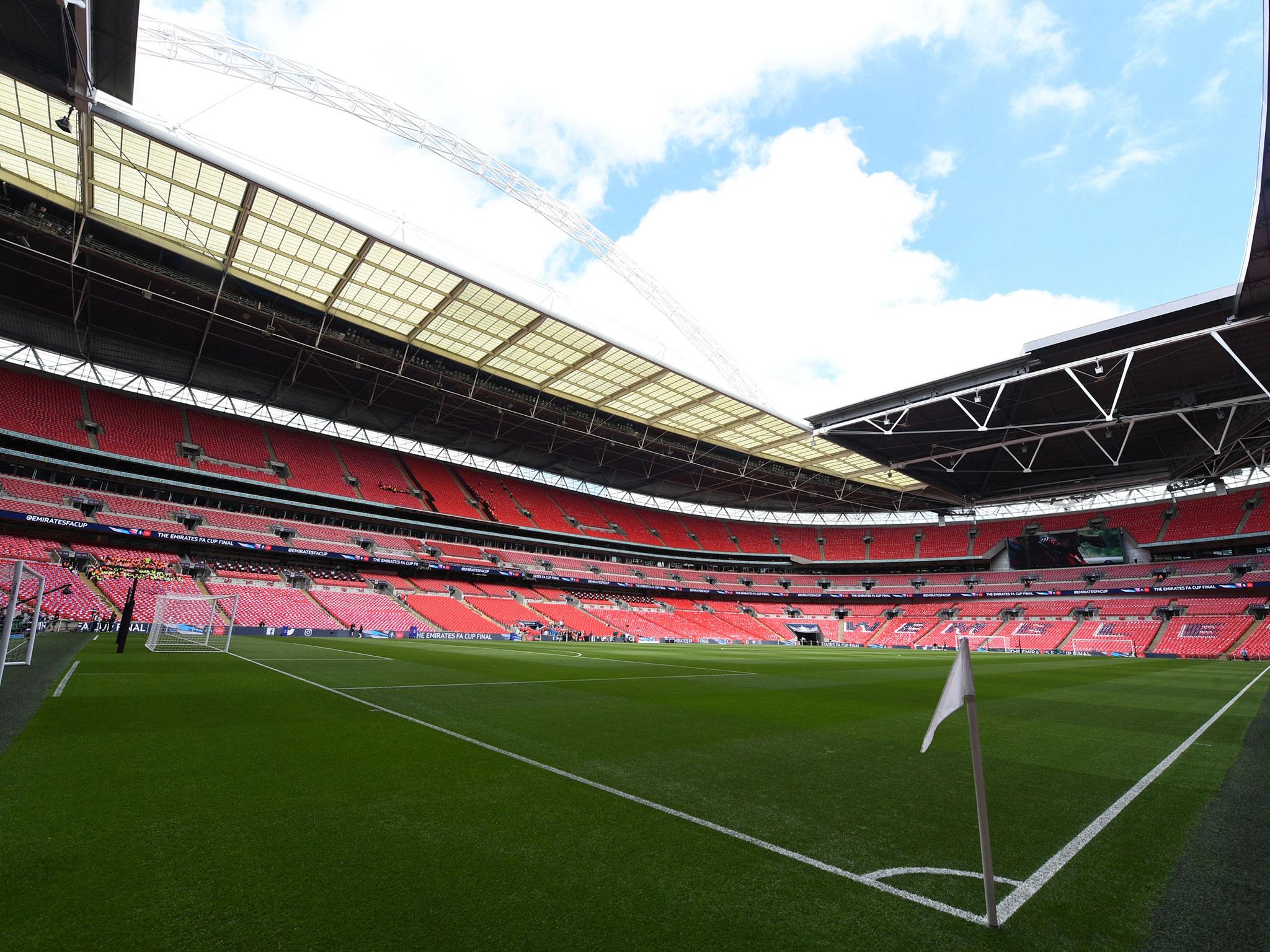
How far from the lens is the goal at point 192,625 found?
18516 millimetres

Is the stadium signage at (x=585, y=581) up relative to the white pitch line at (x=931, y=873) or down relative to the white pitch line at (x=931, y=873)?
up

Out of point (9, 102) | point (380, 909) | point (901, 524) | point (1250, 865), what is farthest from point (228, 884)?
point (901, 524)

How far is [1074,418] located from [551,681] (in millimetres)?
34862

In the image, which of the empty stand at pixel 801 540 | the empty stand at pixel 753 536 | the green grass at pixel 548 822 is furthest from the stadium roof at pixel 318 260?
the empty stand at pixel 801 540

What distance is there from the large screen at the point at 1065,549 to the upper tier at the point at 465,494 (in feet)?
7.73

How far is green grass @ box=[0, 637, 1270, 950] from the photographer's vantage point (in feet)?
9.18

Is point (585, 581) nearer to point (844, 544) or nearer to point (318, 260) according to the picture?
point (844, 544)

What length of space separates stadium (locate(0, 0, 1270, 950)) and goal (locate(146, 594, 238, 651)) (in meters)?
0.42

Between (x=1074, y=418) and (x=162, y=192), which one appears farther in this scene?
(x=1074, y=418)

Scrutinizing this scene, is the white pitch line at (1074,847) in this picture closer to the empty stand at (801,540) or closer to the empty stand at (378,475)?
the empty stand at (378,475)

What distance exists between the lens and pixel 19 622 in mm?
20297

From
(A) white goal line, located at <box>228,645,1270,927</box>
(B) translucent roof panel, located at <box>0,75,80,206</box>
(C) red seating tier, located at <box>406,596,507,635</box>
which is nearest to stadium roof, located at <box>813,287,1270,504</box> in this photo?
(A) white goal line, located at <box>228,645,1270,927</box>

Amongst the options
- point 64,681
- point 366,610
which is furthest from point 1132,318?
point 366,610

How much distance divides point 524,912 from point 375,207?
24491 millimetres
